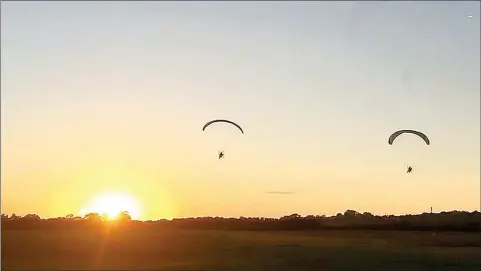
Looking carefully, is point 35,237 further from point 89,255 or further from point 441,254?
point 441,254

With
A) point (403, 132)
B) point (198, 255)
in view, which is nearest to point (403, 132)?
point (403, 132)

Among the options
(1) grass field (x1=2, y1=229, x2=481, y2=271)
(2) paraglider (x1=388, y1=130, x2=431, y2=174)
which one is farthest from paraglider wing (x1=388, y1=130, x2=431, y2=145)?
(1) grass field (x1=2, y1=229, x2=481, y2=271)

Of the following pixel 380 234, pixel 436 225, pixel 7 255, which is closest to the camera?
pixel 7 255

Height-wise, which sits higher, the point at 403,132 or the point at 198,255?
the point at 403,132

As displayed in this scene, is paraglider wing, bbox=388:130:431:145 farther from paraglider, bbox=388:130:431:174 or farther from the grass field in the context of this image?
the grass field

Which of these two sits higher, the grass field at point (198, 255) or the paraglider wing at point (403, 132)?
the paraglider wing at point (403, 132)

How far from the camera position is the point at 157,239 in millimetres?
38031

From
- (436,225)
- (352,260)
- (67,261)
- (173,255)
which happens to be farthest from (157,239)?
(436,225)

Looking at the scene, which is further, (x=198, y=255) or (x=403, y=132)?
(x=403, y=132)

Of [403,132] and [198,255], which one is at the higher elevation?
[403,132]

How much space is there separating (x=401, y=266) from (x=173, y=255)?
34.6 ft

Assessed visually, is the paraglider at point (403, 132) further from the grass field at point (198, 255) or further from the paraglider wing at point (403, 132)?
the grass field at point (198, 255)

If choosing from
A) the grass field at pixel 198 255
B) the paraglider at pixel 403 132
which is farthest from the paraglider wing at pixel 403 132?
the grass field at pixel 198 255

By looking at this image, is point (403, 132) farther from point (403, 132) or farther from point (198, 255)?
point (198, 255)
